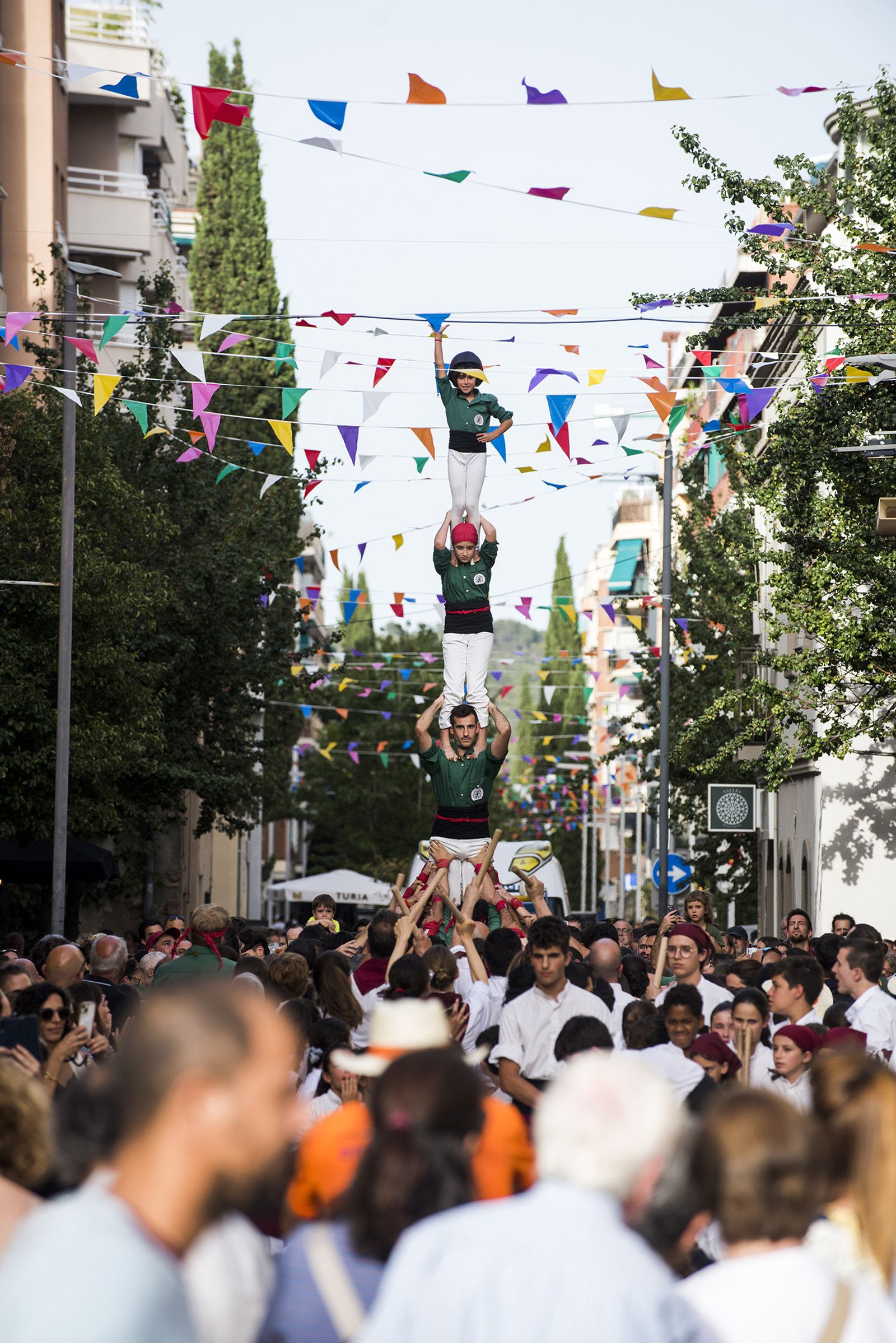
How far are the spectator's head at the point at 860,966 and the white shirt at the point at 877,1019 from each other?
0.06 metres

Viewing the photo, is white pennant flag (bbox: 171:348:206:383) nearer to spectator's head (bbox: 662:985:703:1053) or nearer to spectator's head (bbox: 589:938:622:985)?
spectator's head (bbox: 589:938:622:985)

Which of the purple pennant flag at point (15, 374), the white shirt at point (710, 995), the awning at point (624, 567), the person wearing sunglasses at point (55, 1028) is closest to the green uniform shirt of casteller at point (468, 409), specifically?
the purple pennant flag at point (15, 374)

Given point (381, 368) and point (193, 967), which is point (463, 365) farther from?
point (193, 967)

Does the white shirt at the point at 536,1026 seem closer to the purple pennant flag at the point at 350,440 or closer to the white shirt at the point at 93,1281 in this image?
the white shirt at the point at 93,1281

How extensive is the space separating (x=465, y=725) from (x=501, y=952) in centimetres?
643

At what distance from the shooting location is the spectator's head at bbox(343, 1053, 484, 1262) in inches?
144

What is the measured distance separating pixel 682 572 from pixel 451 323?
72.0ft

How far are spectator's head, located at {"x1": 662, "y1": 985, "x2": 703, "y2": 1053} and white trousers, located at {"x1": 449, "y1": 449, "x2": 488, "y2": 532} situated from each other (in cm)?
910

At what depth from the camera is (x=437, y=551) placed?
16703mm

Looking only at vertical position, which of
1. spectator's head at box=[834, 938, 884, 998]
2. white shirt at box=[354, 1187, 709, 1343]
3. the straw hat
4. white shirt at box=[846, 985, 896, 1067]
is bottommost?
white shirt at box=[846, 985, 896, 1067]

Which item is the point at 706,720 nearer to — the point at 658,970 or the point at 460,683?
the point at 460,683

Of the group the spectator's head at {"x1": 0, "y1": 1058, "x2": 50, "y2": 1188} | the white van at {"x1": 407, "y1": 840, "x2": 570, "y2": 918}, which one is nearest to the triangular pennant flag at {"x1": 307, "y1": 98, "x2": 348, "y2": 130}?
the white van at {"x1": 407, "y1": 840, "x2": 570, "y2": 918}

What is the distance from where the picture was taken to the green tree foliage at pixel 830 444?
788 inches

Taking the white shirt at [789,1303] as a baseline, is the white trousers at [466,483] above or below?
above
